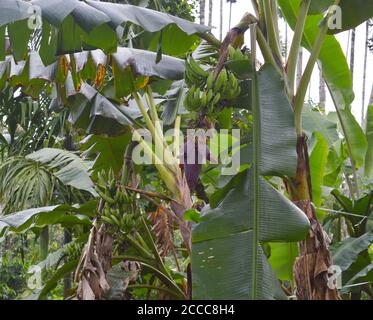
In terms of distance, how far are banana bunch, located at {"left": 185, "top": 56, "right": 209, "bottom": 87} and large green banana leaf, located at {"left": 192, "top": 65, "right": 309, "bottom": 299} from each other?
9.3 inches

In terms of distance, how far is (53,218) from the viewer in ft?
7.97

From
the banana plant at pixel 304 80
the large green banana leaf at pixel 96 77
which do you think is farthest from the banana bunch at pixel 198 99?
the large green banana leaf at pixel 96 77

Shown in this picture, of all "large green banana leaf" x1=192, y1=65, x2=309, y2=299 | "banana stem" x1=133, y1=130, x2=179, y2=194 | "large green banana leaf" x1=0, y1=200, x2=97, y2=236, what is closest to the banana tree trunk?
"large green banana leaf" x1=192, y1=65, x2=309, y2=299

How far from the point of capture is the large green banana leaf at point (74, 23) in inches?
57.8

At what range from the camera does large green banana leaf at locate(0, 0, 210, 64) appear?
4.82 feet

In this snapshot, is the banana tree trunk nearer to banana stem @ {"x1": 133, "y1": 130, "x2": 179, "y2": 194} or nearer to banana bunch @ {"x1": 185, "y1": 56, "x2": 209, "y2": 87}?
banana bunch @ {"x1": 185, "y1": 56, "x2": 209, "y2": 87}

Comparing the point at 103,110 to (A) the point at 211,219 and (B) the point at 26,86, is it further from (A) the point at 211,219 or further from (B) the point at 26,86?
(A) the point at 211,219

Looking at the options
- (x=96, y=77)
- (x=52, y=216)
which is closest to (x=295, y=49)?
(x=96, y=77)

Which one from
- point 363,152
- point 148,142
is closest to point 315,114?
point 363,152

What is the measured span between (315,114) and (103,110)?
1368mm

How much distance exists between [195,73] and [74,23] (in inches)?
16.4

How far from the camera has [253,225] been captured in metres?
1.55

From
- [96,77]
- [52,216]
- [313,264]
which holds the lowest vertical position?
[313,264]

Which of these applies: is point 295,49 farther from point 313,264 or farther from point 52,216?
point 52,216
